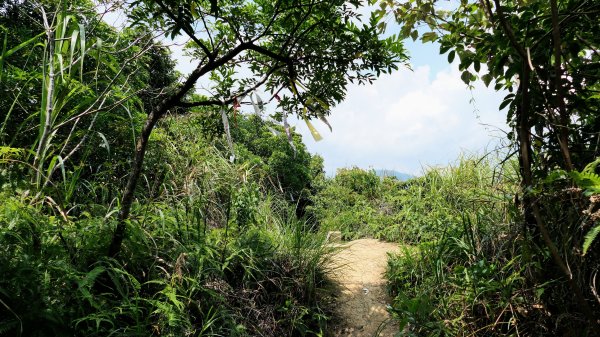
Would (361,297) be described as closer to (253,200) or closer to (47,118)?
(253,200)

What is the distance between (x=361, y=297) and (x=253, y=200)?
1.57 metres

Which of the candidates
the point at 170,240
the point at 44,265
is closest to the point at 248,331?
the point at 170,240

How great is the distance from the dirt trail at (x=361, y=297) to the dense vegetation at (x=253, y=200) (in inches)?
6.8

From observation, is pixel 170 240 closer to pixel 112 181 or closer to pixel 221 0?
pixel 112 181

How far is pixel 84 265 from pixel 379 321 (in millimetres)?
2523

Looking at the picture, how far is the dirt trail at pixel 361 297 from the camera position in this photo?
11.8 feet

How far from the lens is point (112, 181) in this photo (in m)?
3.97

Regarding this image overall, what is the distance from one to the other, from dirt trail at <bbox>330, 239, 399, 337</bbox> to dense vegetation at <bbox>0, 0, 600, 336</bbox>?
174mm

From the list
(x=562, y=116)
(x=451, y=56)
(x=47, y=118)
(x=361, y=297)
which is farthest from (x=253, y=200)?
(x=562, y=116)

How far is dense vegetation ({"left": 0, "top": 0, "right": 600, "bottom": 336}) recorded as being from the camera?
7.14 ft

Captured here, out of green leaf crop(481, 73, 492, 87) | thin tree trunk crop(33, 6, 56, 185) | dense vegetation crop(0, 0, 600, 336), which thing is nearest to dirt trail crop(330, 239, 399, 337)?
dense vegetation crop(0, 0, 600, 336)

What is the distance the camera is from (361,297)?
4.03 meters

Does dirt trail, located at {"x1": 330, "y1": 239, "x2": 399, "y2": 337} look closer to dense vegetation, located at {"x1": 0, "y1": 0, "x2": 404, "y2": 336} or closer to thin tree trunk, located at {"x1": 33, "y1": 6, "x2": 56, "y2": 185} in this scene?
dense vegetation, located at {"x1": 0, "y1": 0, "x2": 404, "y2": 336}

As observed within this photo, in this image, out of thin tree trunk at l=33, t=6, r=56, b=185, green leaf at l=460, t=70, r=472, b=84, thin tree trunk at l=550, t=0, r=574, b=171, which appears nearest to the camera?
thin tree trunk at l=550, t=0, r=574, b=171
